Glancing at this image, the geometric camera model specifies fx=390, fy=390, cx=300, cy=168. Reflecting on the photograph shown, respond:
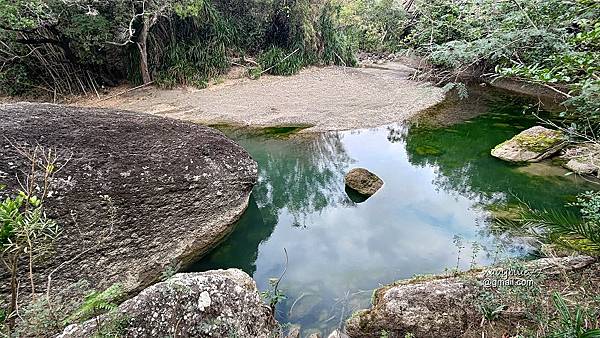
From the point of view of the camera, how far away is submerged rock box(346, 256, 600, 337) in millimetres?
2525

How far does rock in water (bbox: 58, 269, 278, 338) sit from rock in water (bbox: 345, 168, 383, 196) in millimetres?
3597

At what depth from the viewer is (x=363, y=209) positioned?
19.0ft

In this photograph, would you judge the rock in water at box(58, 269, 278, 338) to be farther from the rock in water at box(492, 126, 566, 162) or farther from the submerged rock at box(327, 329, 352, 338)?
the rock in water at box(492, 126, 566, 162)

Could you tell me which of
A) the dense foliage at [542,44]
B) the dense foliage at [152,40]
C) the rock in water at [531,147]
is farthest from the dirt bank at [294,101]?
the dense foliage at [542,44]

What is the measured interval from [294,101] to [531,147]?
574cm

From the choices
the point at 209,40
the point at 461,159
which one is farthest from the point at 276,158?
the point at 209,40

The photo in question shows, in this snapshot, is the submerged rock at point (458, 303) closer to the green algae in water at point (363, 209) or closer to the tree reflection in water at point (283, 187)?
the green algae in water at point (363, 209)

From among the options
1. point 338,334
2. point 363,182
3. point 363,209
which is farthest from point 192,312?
point 363,182

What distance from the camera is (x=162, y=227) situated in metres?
3.85

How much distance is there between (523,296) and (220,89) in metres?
9.99

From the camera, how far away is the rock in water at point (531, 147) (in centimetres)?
656

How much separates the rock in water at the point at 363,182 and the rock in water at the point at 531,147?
2453 mm

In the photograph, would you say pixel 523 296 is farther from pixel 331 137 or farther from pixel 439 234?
pixel 331 137

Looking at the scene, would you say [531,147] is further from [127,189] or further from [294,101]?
[127,189]
